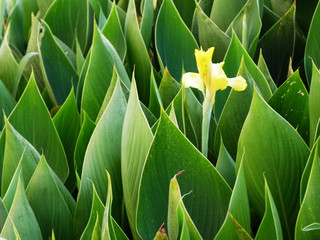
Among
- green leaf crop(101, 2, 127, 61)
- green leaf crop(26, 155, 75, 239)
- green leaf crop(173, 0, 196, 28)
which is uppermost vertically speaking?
green leaf crop(173, 0, 196, 28)

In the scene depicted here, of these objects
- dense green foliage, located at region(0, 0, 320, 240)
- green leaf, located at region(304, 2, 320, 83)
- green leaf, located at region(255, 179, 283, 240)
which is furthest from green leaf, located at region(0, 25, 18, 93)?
green leaf, located at region(255, 179, 283, 240)

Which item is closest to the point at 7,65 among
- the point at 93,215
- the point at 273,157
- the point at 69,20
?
the point at 69,20

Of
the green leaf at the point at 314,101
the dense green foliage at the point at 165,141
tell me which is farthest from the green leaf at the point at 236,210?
the green leaf at the point at 314,101

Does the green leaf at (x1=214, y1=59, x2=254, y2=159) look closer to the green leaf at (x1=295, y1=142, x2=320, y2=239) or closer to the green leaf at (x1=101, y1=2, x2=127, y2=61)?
the green leaf at (x1=295, y1=142, x2=320, y2=239)

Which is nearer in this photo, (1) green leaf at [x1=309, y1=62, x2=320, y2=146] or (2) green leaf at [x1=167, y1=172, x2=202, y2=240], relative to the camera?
(2) green leaf at [x1=167, y1=172, x2=202, y2=240]

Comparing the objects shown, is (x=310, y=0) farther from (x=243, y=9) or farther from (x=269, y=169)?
(x=269, y=169)

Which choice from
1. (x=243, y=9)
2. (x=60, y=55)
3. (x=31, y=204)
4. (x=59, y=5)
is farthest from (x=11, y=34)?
(x=31, y=204)
